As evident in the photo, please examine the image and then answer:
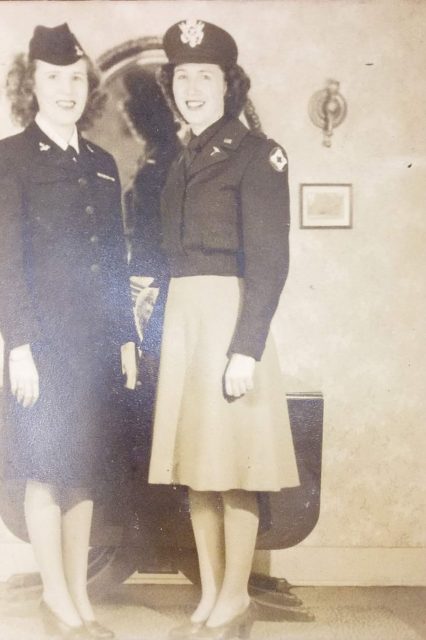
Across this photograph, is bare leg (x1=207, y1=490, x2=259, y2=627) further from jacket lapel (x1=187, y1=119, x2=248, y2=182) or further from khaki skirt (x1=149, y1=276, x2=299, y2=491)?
jacket lapel (x1=187, y1=119, x2=248, y2=182)

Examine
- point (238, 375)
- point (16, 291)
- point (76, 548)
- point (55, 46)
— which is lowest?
point (76, 548)

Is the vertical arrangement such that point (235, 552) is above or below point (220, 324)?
below

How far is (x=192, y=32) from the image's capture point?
2.58m

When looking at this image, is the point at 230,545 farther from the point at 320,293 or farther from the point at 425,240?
the point at 425,240

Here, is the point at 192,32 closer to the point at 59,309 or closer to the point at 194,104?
the point at 194,104

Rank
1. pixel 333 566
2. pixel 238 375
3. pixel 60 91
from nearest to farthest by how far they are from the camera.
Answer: pixel 238 375, pixel 60 91, pixel 333 566

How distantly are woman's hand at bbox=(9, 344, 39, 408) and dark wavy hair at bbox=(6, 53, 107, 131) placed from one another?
740 millimetres

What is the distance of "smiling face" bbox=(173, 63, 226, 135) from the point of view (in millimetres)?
2586

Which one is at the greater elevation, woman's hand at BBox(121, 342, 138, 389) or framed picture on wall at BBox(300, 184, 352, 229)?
framed picture on wall at BBox(300, 184, 352, 229)

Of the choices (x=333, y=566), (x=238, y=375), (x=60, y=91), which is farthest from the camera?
(x=333, y=566)

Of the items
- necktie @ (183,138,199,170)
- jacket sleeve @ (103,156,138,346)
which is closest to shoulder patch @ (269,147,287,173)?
necktie @ (183,138,199,170)

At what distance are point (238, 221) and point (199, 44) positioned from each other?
582 millimetres

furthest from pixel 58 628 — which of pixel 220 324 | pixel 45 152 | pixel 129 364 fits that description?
pixel 45 152

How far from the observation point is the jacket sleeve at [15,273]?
2.53 m
